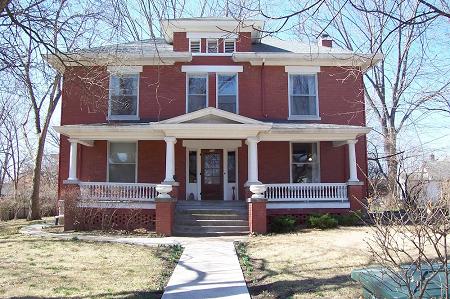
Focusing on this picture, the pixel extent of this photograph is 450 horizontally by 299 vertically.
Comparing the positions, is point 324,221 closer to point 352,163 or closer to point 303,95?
point 352,163

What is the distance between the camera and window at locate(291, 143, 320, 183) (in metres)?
18.6

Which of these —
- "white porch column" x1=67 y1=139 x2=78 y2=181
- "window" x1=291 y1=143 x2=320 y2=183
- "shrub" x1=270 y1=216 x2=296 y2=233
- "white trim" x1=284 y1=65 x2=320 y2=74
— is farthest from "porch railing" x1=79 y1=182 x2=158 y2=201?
"white trim" x1=284 y1=65 x2=320 y2=74

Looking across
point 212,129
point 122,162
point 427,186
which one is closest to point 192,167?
point 122,162

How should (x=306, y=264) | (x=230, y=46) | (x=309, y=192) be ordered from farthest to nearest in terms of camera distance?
(x=230, y=46) < (x=309, y=192) < (x=306, y=264)

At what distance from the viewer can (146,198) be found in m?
16.0

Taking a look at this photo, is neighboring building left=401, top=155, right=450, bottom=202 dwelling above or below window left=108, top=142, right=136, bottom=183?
below

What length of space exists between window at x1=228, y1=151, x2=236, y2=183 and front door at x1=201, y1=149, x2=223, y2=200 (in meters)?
0.35

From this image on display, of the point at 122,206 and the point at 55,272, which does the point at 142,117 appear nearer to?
the point at 122,206

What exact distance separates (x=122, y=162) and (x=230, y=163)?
4.60 metres

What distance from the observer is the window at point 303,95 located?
1870cm

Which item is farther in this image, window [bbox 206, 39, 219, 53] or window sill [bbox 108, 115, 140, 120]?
window [bbox 206, 39, 219, 53]

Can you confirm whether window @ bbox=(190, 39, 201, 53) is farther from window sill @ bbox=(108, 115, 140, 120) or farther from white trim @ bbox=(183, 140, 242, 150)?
white trim @ bbox=(183, 140, 242, 150)

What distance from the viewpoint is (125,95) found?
18594mm

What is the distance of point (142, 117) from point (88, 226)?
17.3 ft
